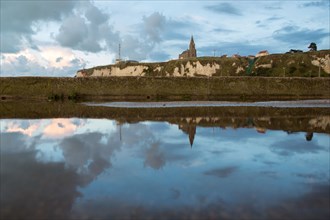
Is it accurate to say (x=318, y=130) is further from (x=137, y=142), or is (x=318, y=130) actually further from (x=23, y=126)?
(x=23, y=126)

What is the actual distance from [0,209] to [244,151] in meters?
10.5

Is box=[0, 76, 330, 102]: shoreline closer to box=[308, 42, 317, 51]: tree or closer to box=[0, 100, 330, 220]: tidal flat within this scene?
box=[0, 100, 330, 220]: tidal flat

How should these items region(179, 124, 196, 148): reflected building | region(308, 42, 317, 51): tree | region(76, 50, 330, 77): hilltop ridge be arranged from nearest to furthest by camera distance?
1. region(179, 124, 196, 148): reflected building
2. region(76, 50, 330, 77): hilltop ridge
3. region(308, 42, 317, 51): tree

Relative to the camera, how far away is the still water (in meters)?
8.44

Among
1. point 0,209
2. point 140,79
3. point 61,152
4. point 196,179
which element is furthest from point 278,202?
point 140,79

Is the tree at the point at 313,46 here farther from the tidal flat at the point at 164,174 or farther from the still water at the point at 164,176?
the still water at the point at 164,176

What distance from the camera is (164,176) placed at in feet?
38.1

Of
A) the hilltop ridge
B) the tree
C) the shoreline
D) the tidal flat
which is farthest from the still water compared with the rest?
the tree

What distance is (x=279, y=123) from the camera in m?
26.8

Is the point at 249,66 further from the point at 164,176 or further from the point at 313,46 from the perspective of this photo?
the point at 164,176

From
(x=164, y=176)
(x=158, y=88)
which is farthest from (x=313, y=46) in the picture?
(x=164, y=176)

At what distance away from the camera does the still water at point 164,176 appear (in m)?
8.44

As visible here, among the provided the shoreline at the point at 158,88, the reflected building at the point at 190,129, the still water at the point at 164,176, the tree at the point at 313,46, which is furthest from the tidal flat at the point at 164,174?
the tree at the point at 313,46

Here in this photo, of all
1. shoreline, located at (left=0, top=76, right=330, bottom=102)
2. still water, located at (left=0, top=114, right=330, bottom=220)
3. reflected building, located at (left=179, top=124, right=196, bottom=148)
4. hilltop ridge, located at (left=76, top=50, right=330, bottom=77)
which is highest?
hilltop ridge, located at (left=76, top=50, right=330, bottom=77)
